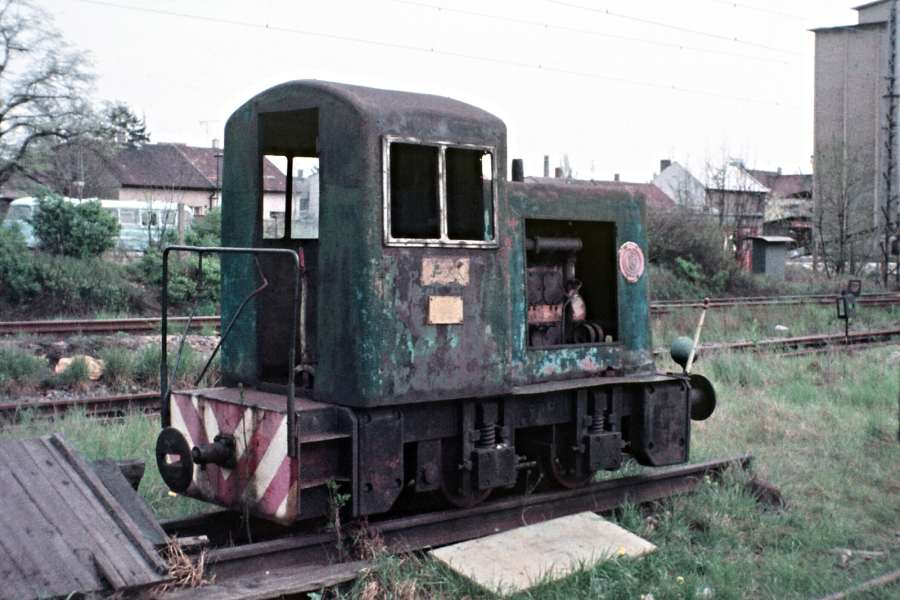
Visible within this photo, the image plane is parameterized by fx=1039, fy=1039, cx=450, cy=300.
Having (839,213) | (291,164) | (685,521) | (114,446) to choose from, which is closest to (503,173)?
(291,164)

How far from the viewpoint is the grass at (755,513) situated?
5.59 m

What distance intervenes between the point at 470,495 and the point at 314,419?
4.09ft

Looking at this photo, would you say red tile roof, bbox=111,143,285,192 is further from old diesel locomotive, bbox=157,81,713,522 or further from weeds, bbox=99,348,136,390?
old diesel locomotive, bbox=157,81,713,522

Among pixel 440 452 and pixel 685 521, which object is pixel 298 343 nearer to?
pixel 440 452

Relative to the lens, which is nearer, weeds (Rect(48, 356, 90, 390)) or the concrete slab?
the concrete slab

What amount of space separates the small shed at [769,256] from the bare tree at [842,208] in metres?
2.62

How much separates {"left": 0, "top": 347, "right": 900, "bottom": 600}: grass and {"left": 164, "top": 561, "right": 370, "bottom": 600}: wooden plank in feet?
0.36

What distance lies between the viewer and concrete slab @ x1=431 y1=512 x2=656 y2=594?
18.2ft

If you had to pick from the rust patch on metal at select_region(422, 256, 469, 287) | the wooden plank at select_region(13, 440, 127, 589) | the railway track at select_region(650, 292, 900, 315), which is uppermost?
the rust patch on metal at select_region(422, 256, 469, 287)

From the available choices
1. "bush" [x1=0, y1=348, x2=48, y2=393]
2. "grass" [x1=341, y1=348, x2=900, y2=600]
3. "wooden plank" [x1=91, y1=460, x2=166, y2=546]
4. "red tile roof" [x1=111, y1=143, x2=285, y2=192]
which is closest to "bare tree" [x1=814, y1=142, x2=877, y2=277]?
"red tile roof" [x1=111, y1=143, x2=285, y2=192]

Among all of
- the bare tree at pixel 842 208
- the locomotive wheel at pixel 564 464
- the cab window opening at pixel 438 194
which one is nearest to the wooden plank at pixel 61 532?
the cab window opening at pixel 438 194

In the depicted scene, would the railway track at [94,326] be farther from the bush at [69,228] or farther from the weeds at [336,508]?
the weeds at [336,508]

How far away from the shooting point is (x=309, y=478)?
562 centimetres

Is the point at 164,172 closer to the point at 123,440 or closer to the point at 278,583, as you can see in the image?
the point at 123,440
